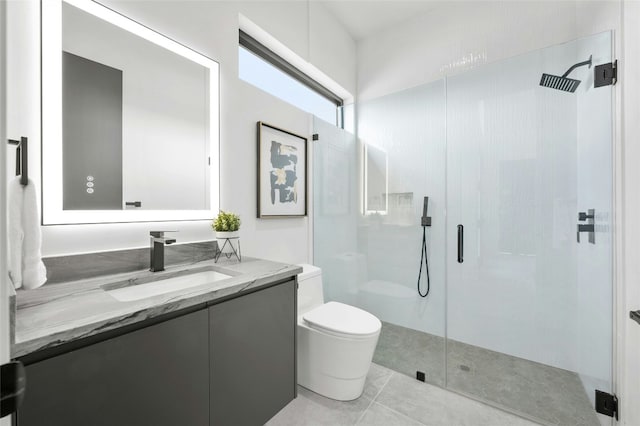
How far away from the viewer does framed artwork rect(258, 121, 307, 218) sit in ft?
6.18

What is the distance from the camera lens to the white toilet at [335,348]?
157 centimetres

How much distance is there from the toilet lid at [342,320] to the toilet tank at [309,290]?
0.06 m

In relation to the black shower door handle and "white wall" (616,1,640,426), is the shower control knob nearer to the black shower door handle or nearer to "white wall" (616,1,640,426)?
"white wall" (616,1,640,426)

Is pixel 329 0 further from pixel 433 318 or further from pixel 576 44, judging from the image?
pixel 433 318

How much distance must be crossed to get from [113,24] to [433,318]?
272 cm

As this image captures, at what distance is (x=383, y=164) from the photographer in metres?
2.46

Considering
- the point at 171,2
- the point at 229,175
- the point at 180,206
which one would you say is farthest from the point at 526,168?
the point at 171,2

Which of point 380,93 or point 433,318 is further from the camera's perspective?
point 380,93

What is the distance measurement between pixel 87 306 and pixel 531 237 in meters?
2.42

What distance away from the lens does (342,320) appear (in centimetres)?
168

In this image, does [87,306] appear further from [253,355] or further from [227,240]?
[227,240]

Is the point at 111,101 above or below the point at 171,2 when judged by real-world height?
below

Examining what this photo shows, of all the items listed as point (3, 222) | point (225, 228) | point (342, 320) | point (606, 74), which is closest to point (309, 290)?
point (342, 320)

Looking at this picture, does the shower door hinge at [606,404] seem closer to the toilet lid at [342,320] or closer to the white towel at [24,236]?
the toilet lid at [342,320]
